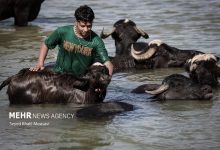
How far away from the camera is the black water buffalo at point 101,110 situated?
8.87 metres

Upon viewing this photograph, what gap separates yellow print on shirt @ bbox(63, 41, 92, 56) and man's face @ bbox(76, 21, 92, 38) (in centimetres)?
17

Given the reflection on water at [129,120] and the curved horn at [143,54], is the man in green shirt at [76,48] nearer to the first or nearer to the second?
the reflection on water at [129,120]

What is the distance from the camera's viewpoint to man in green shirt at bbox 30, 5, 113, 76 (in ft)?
31.5

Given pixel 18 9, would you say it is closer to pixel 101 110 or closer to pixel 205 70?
pixel 205 70

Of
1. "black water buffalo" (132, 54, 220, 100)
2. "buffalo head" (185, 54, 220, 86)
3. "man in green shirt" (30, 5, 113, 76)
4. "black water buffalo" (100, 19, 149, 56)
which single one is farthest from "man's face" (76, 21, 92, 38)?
"black water buffalo" (100, 19, 149, 56)

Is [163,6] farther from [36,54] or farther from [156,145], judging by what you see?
[156,145]

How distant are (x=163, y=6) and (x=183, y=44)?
5967mm

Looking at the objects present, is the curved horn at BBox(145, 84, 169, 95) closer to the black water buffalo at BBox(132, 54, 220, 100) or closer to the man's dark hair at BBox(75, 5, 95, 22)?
the black water buffalo at BBox(132, 54, 220, 100)

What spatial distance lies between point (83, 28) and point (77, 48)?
1.45 ft

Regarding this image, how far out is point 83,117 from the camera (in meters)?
8.87

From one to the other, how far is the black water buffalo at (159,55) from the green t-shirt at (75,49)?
2.58 m

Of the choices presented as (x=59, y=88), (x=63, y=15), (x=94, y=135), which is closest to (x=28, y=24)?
(x=63, y=15)

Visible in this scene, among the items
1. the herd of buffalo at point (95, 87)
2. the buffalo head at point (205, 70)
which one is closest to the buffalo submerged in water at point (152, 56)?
the herd of buffalo at point (95, 87)

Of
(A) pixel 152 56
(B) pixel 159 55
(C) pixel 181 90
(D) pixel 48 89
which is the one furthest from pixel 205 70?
(D) pixel 48 89
